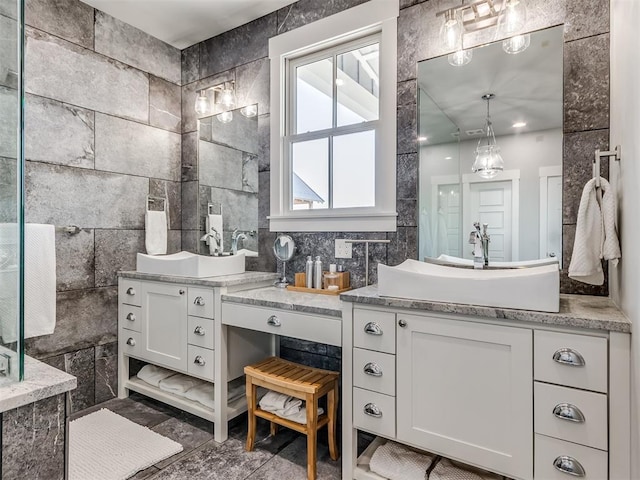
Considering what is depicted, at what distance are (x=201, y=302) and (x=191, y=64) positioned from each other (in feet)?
6.60

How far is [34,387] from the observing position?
3.23 ft

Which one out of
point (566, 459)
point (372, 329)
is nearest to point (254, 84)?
point (372, 329)

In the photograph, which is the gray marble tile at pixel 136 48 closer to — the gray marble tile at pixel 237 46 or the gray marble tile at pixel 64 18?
the gray marble tile at pixel 64 18

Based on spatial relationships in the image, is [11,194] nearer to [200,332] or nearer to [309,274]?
[200,332]

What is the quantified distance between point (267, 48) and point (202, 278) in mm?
1642

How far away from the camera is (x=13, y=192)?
102cm

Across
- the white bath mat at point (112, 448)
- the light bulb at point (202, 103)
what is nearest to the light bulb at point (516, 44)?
the light bulb at point (202, 103)

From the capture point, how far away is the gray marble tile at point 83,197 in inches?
90.3

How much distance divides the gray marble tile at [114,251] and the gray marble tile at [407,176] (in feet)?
6.42

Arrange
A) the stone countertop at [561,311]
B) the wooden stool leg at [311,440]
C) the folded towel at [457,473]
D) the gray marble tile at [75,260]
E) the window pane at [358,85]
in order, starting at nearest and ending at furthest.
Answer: the stone countertop at [561,311] → the folded towel at [457,473] → the wooden stool leg at [311,440] → the window pane at [358,85] → the gray marble tile at [75,260]

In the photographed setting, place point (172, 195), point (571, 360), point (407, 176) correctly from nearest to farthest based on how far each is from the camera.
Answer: point (571, 360), point (407, 176), point (172, 195)

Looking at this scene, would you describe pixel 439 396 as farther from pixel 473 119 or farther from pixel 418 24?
pixel 418 24

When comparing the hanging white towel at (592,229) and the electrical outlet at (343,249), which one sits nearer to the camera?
the hanging white towel at (592,229)

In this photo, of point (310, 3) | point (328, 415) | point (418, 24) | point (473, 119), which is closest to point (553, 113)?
point (473, 119)
